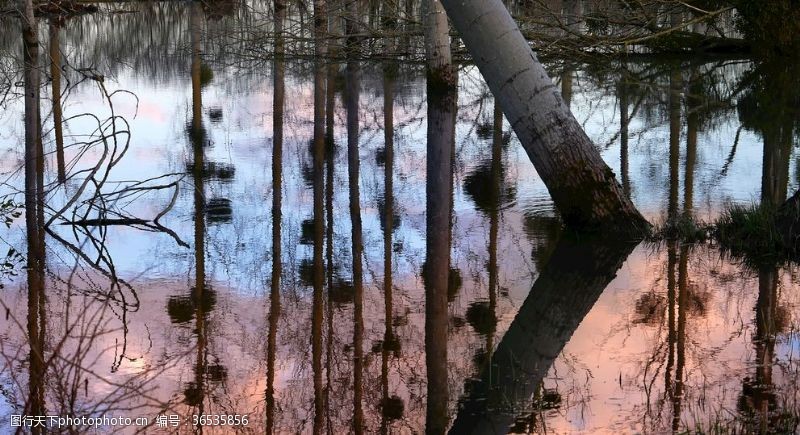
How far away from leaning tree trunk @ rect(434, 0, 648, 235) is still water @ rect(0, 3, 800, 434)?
40 cm

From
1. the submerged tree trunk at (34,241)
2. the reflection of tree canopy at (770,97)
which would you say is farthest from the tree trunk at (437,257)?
the reflection of tree canopy at (770,97)

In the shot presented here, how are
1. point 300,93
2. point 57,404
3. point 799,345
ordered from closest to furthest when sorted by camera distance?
point 57,404
point 799,345
point 300,93

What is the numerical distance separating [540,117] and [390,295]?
1.99 metres

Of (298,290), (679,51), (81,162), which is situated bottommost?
(298,290)

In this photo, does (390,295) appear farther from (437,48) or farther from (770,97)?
(770,97)

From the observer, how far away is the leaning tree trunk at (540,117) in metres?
Result: 7.66

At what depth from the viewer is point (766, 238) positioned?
7.16 metres

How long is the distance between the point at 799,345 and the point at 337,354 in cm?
225

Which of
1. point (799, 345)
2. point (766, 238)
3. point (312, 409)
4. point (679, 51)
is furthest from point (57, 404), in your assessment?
point (679, 51)

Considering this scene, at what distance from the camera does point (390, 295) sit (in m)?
6.52

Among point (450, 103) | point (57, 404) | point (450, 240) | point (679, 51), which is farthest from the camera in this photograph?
point (679, 51)

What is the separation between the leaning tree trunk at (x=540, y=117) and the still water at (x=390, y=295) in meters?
0.40

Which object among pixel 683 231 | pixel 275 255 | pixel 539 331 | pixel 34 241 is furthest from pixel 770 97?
pixel 34 241

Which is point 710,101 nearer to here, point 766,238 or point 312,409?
point 766,238
